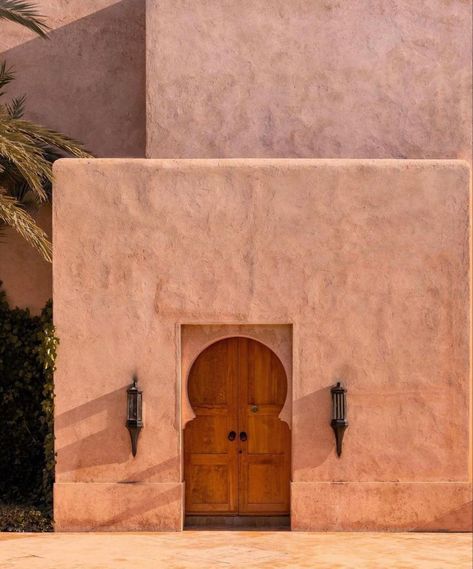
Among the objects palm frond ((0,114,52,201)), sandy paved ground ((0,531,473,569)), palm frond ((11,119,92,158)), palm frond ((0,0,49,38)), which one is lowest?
sandy paved ground ((0,531,473,569))

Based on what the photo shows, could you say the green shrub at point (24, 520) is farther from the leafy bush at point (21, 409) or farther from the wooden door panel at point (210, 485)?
the wooden door panel at point (210, 485)

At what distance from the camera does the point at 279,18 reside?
1409 cm

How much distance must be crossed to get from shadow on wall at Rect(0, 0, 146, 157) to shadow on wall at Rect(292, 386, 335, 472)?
15.9ft

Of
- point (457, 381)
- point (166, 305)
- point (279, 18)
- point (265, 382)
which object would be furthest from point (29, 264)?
point (457, 381)

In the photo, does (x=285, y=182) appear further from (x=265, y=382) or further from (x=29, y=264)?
(x=29, y=264)

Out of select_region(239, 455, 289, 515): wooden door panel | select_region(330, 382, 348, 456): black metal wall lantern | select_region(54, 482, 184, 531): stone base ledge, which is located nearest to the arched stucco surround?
select_region(330, 382, 348, 456): black metal wall lantern

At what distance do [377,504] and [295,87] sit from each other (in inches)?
233

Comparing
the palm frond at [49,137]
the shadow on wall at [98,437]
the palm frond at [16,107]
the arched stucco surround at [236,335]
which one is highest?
the palm frond at [16,107]

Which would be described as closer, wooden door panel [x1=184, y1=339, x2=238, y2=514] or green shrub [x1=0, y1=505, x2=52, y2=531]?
green shrub [x1=0, y1=505, x2=52, y2=531]

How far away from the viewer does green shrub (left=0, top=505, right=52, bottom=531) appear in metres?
12.8

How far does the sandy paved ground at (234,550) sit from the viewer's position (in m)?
10.9

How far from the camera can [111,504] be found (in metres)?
12.8

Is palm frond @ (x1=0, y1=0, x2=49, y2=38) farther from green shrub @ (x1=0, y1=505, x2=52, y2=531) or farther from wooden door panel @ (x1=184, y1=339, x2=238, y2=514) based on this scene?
green shrub @ (x1=0, y1=505, x2=52, y2=531)

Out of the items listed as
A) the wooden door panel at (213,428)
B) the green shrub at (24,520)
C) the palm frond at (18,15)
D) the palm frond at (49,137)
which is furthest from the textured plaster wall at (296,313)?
the palm frond at (18,15)
